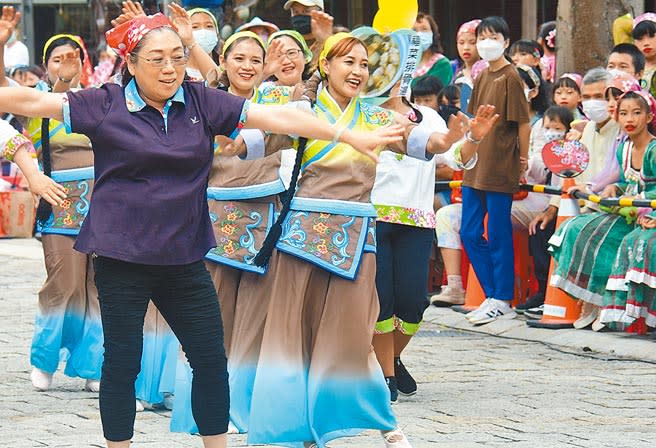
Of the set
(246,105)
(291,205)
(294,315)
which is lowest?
(294,315)

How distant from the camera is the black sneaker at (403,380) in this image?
7867 mm

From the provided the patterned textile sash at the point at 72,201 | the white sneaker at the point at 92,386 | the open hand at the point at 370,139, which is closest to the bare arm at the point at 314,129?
the open hand at the point at 370,139

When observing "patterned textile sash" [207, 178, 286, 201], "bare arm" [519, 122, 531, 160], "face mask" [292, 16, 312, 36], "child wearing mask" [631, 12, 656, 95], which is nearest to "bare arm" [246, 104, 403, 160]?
"patterned textile sash" [207, 178, 286, 201]

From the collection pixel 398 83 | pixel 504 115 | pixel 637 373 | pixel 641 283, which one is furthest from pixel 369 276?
pixel 504 115

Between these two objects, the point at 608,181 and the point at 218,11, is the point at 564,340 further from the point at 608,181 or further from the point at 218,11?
the point at 218,11

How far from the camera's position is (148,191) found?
18.0 feet

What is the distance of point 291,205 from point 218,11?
4864 millimetres

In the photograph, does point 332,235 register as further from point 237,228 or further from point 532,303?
point 532,303

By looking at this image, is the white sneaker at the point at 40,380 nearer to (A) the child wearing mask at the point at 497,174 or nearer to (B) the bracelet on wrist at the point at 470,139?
(B) the bracelet on wrist at the point at 470,139

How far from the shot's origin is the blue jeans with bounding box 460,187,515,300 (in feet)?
35.2

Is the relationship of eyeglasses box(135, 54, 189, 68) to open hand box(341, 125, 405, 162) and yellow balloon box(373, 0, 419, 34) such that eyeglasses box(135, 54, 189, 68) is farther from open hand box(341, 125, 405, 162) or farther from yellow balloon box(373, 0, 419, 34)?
yellow balloon box(373, 0, 419, 34)

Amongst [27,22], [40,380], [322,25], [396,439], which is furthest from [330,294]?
[27,22]

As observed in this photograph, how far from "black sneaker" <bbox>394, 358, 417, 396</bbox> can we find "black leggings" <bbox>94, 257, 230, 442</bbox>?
228 cm

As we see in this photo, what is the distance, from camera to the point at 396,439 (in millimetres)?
6418
